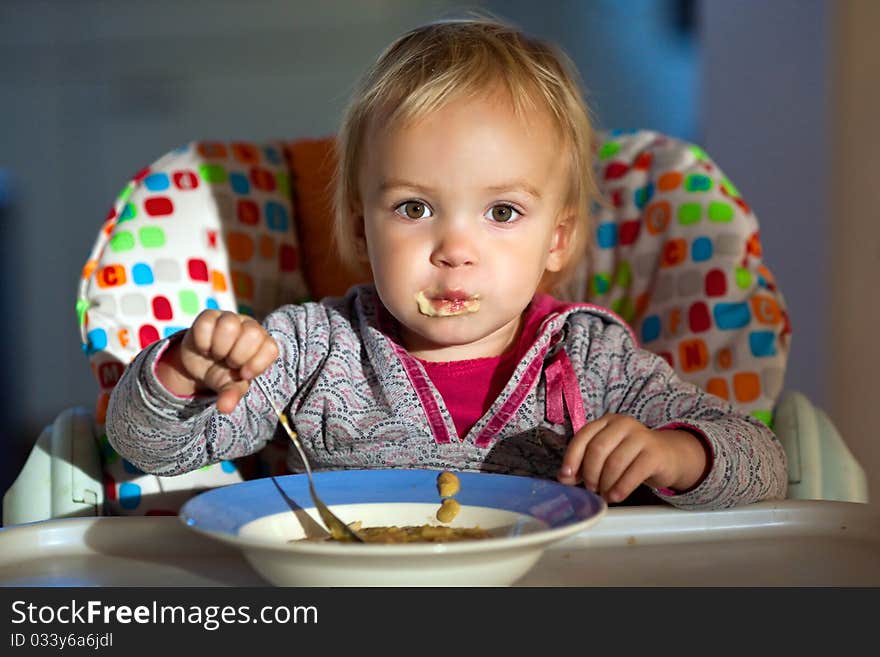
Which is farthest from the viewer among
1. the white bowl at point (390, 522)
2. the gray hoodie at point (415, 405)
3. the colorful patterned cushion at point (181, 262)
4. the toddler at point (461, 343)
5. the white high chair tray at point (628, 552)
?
the colorful patterned cushion at point (181, 262)

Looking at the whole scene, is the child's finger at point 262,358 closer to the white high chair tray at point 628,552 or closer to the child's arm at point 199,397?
the child's arm at point 199,397

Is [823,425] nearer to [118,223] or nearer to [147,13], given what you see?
[118,223]

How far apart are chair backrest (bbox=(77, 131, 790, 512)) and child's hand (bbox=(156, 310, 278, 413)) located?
1.04ft

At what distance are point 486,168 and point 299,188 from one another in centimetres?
46

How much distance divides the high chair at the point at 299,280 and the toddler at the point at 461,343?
0.13 meters

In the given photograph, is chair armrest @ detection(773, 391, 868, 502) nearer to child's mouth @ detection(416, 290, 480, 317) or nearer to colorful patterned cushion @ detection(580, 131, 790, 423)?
colorful patterned cushion @ detection(580, 131, 790, 423)

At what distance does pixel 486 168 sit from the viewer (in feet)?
3.39

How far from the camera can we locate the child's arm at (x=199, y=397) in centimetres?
90

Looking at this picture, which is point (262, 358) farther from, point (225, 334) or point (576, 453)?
point (576, 453)

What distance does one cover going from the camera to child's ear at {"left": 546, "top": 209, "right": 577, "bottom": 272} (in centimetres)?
123

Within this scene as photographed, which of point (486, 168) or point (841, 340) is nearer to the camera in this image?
point (486, 168)

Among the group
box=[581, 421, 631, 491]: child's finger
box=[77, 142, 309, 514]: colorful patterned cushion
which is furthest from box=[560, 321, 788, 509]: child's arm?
box=[77, 142, 309, 514]: colorful patterned cushion

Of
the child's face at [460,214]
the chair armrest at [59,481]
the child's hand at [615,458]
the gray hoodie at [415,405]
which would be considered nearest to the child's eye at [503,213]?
the child's face at [460,214]
